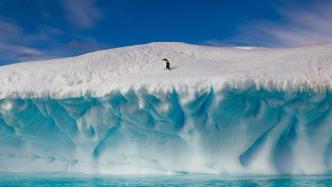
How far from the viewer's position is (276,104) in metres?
12.1

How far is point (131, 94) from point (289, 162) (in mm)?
4323

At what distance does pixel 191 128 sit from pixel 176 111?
59cm

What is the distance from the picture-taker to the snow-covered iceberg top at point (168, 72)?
12047mm

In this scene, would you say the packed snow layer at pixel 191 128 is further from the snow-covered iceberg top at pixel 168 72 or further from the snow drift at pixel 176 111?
the snow-covered iceberg top at pixel 168 72

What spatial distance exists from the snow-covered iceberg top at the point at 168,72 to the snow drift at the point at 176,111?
0.09 ft

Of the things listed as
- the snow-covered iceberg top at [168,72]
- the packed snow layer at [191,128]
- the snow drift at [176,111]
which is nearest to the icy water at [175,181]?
the packed snow layer at [191,128]

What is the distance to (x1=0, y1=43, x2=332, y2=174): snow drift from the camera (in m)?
12.1

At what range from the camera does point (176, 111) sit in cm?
1254

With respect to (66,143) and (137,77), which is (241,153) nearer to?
(137,77)

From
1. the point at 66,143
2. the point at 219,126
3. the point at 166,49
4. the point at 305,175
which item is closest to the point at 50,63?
the point at 66,143

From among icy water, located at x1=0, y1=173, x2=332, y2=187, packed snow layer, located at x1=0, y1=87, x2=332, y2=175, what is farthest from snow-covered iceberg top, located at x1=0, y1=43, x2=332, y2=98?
icy water, located at x1=0, y1=173, x2=332, y2=187

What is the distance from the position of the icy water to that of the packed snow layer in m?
0.73

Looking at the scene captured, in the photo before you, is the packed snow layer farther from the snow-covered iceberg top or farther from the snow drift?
the snow-covered iceberg top

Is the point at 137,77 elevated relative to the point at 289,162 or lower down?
elevated
